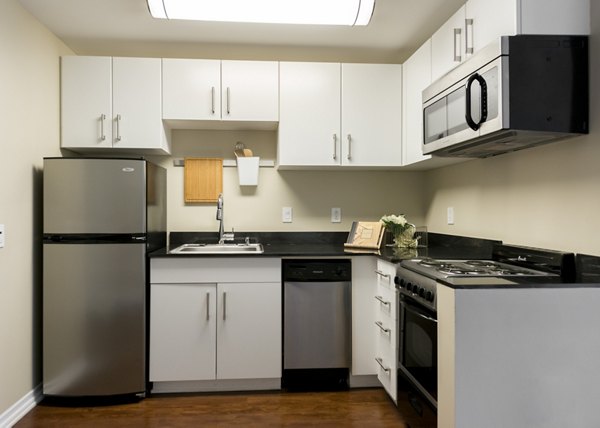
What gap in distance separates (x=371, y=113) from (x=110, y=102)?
1.73 metres

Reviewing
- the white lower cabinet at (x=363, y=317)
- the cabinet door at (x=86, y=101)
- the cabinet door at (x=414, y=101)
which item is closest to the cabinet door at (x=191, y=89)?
the cabinet door at (x=86, y=101)

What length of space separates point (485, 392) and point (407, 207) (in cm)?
208

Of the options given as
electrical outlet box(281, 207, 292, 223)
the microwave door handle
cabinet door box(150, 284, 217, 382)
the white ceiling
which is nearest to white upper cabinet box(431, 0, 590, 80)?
the microwave door handle

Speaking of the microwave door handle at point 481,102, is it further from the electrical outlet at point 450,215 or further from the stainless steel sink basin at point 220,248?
the stainless steel sink basin at point 220,248

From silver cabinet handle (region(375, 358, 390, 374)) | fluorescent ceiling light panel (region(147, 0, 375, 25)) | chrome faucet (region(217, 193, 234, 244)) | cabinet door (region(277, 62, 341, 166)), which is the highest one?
fluorescent ceiling light panel (region(147, 0, 375, 25))

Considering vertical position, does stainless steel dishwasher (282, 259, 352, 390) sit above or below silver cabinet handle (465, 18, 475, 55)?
below

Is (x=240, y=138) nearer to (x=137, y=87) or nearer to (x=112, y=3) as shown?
(x=137, y=87)

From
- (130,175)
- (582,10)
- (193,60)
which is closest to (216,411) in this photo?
(130,175)

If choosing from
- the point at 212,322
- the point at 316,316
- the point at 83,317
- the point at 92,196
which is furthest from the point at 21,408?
the point at 316,316

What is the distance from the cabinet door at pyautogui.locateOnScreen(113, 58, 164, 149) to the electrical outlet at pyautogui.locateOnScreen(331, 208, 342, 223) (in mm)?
1382

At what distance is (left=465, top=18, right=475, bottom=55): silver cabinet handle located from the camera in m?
2.08

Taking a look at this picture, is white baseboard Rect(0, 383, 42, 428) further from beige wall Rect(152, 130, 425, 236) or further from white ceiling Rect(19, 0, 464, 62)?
white ceiling Rect(19, 0, 464, 62)

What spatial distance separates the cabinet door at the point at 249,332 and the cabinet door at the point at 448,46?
5.13 ft

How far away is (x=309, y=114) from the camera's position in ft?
10.1
